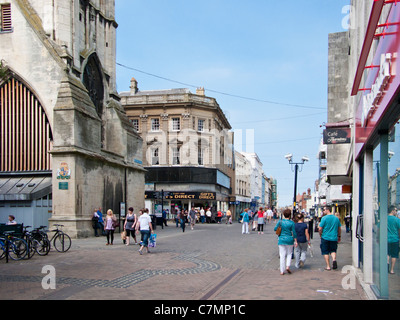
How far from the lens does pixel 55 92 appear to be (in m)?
23.9

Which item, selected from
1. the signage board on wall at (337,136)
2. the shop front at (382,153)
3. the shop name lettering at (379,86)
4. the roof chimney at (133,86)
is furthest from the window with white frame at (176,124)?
the shop name lettering at (379,86)

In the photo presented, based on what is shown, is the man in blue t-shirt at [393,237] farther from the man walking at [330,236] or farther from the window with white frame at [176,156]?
the window with white frame at [176,156]

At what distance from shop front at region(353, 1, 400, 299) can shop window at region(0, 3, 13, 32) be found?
21293 millimetres

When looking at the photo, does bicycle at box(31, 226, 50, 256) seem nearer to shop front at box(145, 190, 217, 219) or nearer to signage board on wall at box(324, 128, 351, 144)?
signage board on wall at box(324, 128, 351, 144)

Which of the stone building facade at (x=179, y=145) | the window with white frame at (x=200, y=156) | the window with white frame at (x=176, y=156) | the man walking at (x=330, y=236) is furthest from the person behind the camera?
the window with white frame at (x=200, y=156)

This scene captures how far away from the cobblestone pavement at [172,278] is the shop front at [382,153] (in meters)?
0.95

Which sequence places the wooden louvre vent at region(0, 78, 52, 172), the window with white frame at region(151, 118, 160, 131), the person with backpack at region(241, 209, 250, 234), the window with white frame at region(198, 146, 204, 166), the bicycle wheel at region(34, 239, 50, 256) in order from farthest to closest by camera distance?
1. the window with white frame at region(151, 118, 160, 131)
2. the window with white frame at region(198, 146, 204, 166)
3. the person with backpack at region(241, 209, 250, 234)
4. the wooden louvre vent at region(0, 78, 52, 172)
5. the bicycle wheel at region(34, 239, 50, 256)

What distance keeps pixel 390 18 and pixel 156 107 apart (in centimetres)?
4887

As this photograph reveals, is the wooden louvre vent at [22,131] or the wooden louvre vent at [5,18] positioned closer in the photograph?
the wooden louvre vent at [22,131]

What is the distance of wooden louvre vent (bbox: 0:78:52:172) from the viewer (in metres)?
24.3

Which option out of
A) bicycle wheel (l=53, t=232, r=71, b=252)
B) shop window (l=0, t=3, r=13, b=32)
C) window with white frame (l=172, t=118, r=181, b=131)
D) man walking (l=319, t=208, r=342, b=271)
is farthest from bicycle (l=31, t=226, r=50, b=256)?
window with white frame (l=172, t=118, r=181, b=131)

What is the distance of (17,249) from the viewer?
13555 mm

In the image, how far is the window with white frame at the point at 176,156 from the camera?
52719 millimetres
